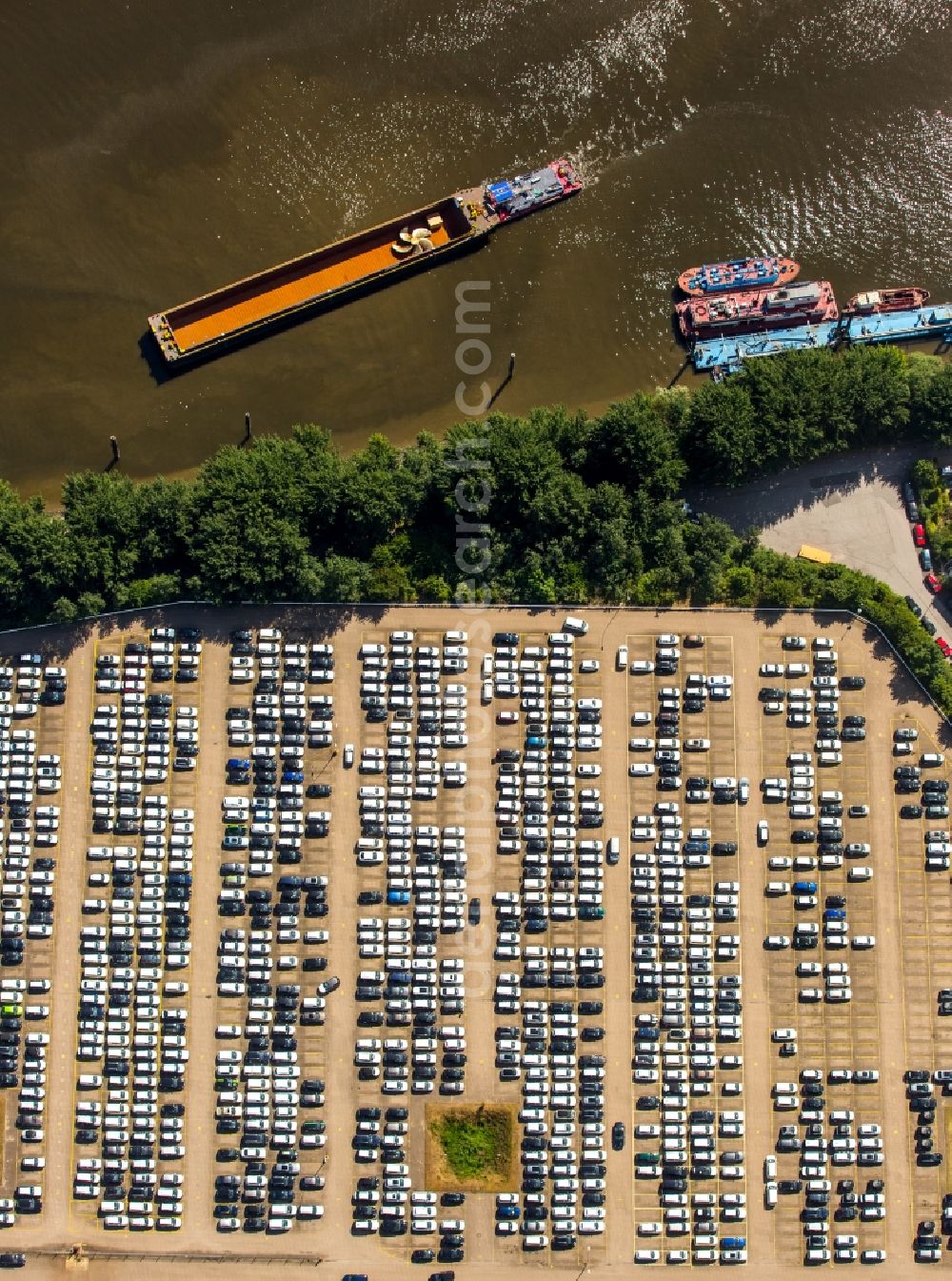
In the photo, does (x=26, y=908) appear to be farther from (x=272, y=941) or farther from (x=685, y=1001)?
(x=685, y=1001)

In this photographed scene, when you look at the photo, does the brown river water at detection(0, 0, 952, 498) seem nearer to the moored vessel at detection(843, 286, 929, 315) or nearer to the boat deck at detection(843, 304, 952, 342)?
the moored vessel at detection(843, 286, 929, 315)

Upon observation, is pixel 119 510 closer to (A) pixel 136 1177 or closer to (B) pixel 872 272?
(A) pixel 136 1177

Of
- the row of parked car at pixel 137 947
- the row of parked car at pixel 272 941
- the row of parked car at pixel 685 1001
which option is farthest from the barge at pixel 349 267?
the row of parked car at pixel 685 1001

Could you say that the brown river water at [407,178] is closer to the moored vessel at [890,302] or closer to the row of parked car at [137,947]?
the moored vessel at [890,302]

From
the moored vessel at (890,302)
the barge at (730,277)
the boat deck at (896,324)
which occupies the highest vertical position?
the barge at (730,277)

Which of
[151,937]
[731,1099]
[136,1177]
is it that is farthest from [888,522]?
[136,1177]

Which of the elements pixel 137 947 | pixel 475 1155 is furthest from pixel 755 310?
pixel 137 947
